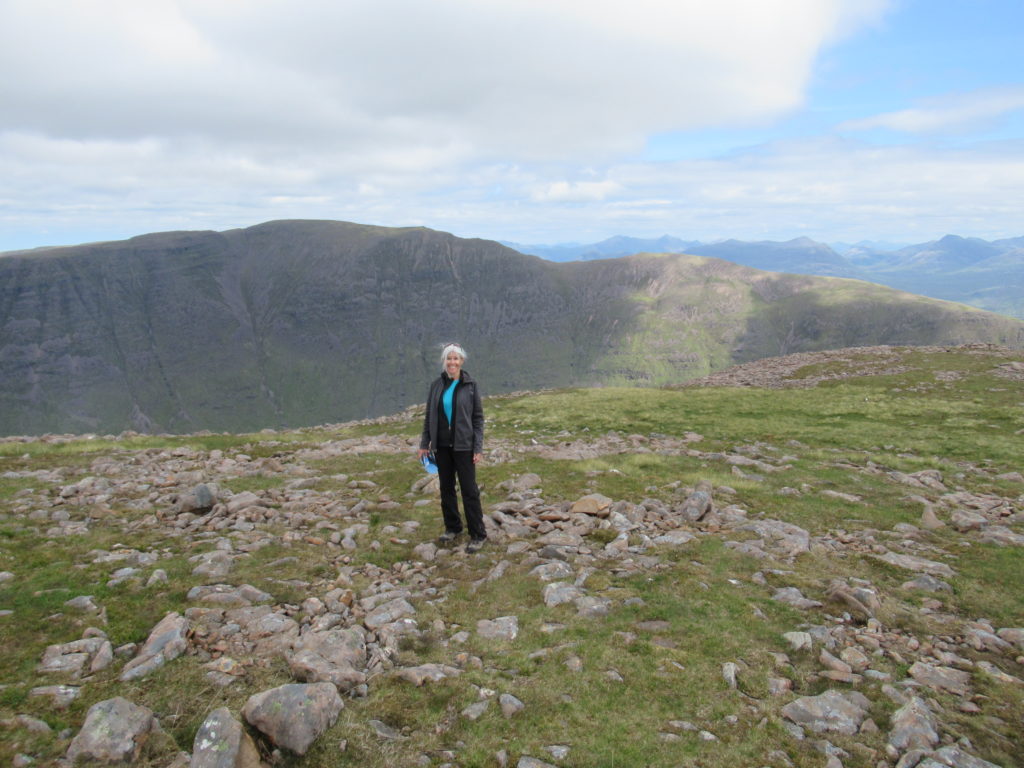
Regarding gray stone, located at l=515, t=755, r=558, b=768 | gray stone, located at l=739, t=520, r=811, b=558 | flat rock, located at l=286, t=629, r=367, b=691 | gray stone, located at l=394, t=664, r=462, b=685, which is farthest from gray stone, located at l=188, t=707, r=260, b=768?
gray stone, located at l=739, t=520, r=811, b=558

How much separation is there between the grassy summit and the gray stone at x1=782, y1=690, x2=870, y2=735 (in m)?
0.20

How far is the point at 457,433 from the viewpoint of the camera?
43.7 feet

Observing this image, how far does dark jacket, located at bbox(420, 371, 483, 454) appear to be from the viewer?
43.5 feet

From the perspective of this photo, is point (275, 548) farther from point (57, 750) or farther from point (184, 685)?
point (57, 750)

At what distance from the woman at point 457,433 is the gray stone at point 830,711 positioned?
764 cm

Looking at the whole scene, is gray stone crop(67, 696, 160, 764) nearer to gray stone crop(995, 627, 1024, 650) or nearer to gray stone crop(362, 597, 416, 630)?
gray stone crop(362, 597, 416, 630)

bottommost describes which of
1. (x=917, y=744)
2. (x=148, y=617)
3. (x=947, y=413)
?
(x=947, y=413)

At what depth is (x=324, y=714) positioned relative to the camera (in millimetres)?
6785

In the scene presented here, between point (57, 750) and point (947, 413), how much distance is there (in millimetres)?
40188

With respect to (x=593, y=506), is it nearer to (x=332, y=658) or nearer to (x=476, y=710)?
(x=476, y=710)

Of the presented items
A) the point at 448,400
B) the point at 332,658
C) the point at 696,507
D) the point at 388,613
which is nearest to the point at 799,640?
the point at 696,507

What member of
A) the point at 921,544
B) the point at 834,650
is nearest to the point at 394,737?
the point at 834,650

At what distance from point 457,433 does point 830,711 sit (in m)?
8.92

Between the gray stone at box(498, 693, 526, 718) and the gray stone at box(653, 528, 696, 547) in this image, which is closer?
the gray stone at box(498, 693, 526, 718)
